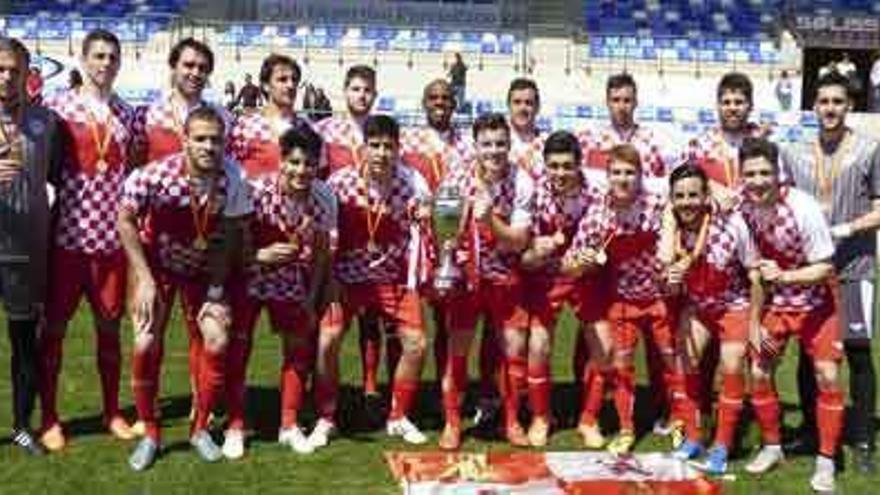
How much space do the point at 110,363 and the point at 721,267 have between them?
3072 mm

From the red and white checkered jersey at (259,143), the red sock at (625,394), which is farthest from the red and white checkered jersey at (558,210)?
the red and white checkered jersey at (259,143)

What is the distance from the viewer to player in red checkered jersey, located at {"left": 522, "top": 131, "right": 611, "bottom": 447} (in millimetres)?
6520

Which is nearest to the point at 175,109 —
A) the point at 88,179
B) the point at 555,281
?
the point at 88,179

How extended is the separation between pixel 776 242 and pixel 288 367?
244 centimetres

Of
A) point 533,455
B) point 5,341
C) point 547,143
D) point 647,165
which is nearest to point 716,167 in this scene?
point 647,165

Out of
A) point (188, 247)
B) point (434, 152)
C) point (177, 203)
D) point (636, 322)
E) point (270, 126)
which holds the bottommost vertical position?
point (636, 322)

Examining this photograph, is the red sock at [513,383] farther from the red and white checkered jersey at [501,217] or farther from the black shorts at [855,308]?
the black shorts at [855,308]

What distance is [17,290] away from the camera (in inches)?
245

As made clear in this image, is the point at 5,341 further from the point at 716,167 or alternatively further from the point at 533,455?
the point at 716,167

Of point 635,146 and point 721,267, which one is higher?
point 635,146

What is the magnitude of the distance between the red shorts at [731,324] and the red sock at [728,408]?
19 centimetres

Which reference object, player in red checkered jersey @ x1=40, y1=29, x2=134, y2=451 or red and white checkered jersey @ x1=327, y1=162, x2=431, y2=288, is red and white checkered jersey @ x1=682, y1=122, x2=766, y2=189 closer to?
red and white checkered jersey @ x1=327, y1=162, x2=431, y2=288

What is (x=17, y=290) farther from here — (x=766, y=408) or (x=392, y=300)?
(x=766, y=408)

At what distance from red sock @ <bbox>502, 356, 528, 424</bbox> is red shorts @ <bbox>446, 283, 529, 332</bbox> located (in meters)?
0.18
